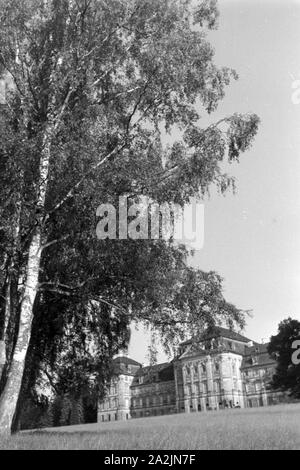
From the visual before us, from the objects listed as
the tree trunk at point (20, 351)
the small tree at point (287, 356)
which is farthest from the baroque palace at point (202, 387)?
the tree trunk at point (20, 351)

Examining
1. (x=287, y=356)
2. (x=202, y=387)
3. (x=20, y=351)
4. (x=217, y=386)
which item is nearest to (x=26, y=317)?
(x=20, y=351)

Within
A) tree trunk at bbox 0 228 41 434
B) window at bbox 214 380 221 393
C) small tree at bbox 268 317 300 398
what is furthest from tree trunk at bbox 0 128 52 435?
window at bbox 214 380 221 393

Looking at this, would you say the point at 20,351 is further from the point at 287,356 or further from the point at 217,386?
the point at 217,386

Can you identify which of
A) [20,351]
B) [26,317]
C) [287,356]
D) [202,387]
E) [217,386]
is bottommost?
[20,351]

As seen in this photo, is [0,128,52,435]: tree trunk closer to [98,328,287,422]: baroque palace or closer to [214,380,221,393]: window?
[98,328,287,422]: baroque palace

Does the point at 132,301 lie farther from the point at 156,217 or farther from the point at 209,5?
the point at 209,5

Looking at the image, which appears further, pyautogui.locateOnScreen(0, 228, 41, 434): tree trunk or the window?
the window

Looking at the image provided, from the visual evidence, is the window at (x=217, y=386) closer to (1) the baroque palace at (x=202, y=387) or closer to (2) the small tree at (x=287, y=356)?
(1) the baroque palace at (x=202, y=387)

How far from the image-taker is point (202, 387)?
12356cm

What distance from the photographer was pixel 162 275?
1584cm

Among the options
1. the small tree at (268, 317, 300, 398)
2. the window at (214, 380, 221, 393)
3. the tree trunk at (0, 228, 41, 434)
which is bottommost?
the tree trunk at (0, 228, 41, 434)

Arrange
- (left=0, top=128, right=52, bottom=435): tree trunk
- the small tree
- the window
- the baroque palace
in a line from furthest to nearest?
the window
the baroque palace
the small tree
(left=0, top=128, right=52, bottom=435): tree trunk

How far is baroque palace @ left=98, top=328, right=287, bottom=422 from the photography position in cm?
11894
